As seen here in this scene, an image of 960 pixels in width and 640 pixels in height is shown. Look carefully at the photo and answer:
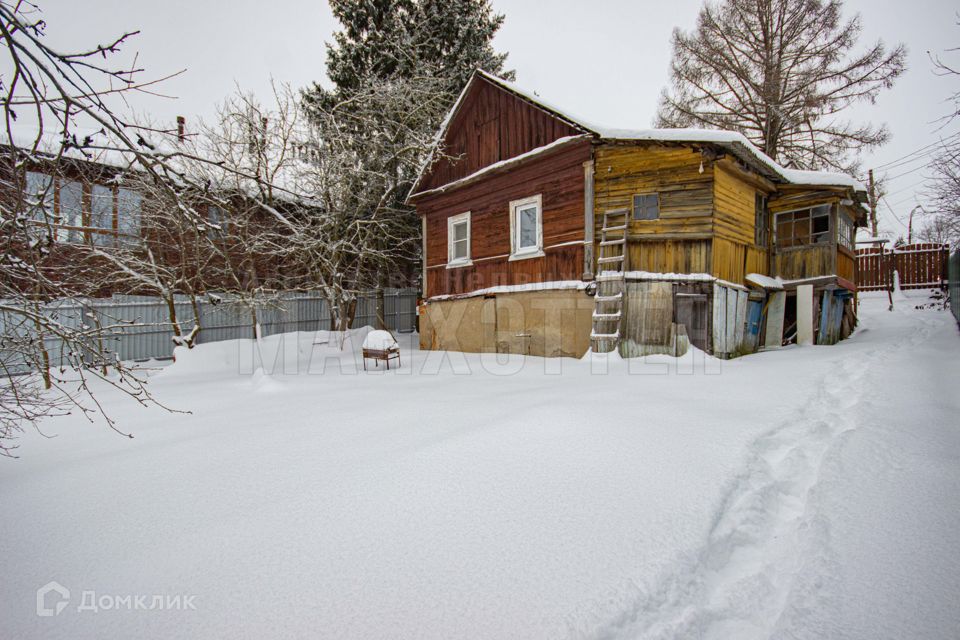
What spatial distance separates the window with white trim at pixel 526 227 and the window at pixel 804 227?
7.05 m

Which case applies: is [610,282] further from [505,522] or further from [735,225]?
[505,522]

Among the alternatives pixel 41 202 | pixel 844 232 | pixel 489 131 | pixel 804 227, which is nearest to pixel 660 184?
pixel 489 131

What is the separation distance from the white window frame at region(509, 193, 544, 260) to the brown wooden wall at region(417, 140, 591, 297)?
0.12 m

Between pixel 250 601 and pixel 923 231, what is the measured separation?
136 feet

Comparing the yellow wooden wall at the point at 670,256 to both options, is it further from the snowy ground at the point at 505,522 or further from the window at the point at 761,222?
the snowy ground at the point at 505,522

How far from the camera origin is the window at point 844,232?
1219 centimetres

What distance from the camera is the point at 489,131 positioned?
11.9 meters

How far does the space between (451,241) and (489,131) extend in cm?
322

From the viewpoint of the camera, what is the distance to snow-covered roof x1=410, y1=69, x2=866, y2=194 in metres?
8.75

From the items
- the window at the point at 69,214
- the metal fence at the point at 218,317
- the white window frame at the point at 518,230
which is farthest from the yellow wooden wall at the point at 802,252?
the window at the point at 69,214

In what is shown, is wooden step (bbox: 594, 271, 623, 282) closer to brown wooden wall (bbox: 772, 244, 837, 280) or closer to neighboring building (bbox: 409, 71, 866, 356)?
neighboring building (bbox: 409, 71, 866, 356)

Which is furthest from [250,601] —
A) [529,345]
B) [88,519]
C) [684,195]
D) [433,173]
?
[433,173]

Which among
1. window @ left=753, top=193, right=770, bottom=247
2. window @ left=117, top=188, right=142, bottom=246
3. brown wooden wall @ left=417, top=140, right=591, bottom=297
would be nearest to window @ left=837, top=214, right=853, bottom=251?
window @ left=753, top=193, right=770, bottom=247

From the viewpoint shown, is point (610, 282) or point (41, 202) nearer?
point (41, 202)
